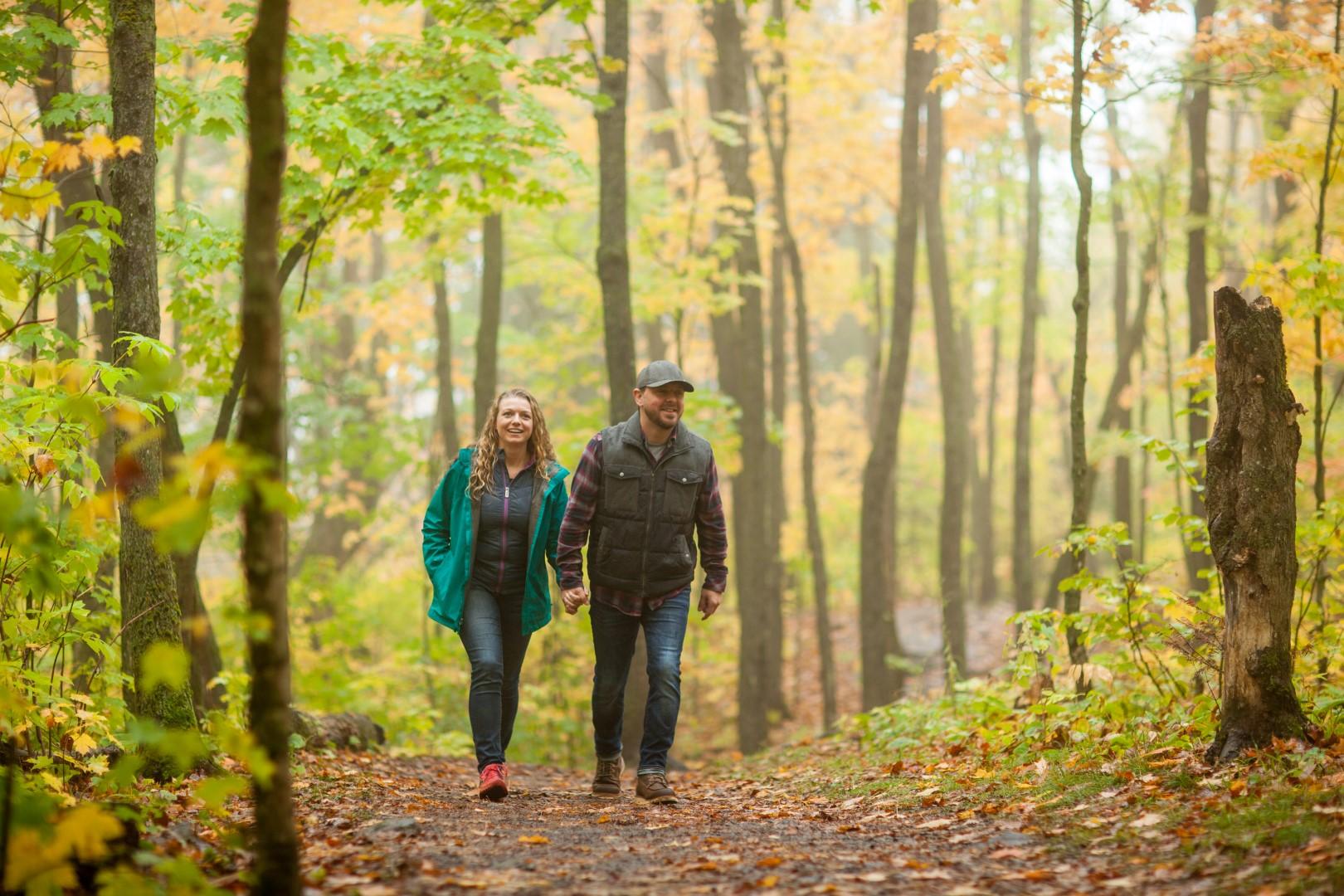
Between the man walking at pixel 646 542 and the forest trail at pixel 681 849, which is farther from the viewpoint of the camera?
the man walking at pixel 646 542

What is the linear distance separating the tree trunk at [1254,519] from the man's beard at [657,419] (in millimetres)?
2658

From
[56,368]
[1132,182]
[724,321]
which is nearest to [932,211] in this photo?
[724,321]

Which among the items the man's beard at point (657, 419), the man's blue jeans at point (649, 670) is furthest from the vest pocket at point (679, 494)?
the man's blue jeans at point (649, 670)

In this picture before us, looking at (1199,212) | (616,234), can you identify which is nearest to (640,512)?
(616,234)

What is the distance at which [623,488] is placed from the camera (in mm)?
5941

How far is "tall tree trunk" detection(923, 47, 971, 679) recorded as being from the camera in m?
14.5

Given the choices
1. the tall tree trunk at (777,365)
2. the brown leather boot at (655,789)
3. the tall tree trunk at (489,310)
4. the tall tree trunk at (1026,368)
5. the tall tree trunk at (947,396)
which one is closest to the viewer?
the brown leather boot at (655,789)

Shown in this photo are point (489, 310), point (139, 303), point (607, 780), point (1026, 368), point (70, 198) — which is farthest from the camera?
point (1026, 368)

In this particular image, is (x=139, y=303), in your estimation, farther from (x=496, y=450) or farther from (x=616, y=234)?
(x=616, y=234)

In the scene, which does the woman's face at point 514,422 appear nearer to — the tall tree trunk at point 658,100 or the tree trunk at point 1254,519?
the tree trunk at point 1254,519

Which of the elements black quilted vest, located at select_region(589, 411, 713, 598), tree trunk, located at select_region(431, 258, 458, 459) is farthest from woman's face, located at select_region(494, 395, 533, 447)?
tree trunk, located at select_region(431, 258, 458, 459)

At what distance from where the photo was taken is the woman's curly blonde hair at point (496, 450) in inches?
239

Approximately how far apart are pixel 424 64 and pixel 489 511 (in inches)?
166

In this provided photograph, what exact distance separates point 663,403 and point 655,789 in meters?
2.09
